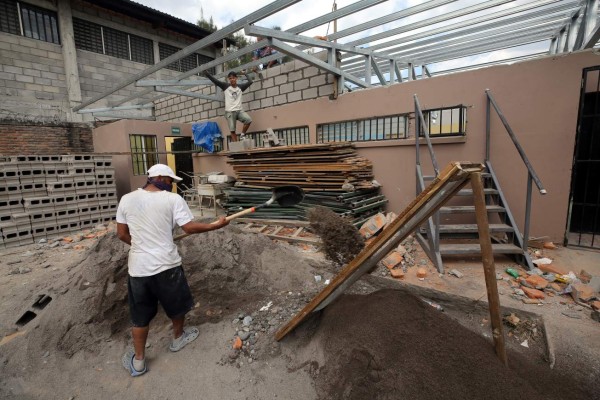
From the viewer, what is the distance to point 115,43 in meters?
13.4

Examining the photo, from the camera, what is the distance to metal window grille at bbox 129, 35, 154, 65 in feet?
45.9

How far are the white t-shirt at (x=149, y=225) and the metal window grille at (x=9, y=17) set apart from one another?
13.7 metres

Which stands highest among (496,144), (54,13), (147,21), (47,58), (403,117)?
(147,21)

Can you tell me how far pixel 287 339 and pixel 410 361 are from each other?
1225 millimetres

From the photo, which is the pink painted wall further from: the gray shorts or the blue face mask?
the blue face mask

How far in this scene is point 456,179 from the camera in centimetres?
179

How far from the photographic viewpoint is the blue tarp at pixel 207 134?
9641mm

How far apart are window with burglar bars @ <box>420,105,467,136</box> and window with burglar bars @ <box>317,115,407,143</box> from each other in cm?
53

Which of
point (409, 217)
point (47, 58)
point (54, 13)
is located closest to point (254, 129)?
point (409, 217)

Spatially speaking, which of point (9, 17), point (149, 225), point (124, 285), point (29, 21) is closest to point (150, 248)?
point (149, 225)

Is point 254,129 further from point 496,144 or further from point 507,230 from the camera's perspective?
point 507,230

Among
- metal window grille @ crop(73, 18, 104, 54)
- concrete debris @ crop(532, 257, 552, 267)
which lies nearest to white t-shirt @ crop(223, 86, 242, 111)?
concrete debris @ crop(532, 257, 552, 267)

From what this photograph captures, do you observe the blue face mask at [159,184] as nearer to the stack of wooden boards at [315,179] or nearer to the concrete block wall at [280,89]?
the stack of wooden boards at [315,179]

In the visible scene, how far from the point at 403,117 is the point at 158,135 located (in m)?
8.85
